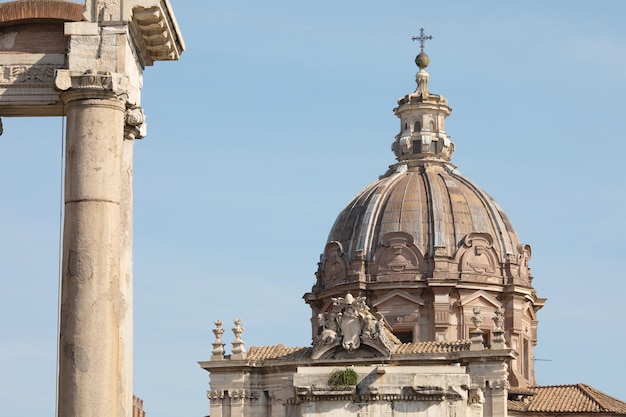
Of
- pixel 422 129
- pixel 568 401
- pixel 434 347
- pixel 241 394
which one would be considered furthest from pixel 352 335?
pixel 422 129

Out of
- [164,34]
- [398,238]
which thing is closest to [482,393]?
[398,238]

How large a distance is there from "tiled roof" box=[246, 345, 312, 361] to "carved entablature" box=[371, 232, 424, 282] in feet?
33.6

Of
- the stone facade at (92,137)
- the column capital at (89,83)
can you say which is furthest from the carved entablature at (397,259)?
the column capital at (89,83)

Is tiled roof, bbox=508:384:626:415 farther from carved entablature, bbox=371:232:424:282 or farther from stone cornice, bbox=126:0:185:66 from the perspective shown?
stone cornice, bbox=126:0:185:66

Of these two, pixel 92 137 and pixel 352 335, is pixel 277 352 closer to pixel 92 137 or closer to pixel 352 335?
pixel 352 335

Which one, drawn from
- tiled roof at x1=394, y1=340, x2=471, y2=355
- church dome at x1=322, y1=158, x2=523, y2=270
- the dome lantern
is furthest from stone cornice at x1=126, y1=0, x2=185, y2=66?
the dome lantern

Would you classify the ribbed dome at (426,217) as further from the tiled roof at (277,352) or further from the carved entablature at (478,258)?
the tiled roof at (277,352)

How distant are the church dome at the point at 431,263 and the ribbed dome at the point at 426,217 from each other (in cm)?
5

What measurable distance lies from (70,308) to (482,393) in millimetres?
50488

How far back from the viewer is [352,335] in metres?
75.6

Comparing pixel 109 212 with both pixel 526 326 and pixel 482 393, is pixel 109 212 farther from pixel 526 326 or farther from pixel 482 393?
pixel 526 326

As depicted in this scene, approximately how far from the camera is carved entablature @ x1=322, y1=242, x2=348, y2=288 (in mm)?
89312

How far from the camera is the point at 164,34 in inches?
1051

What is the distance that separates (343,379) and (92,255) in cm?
4630
